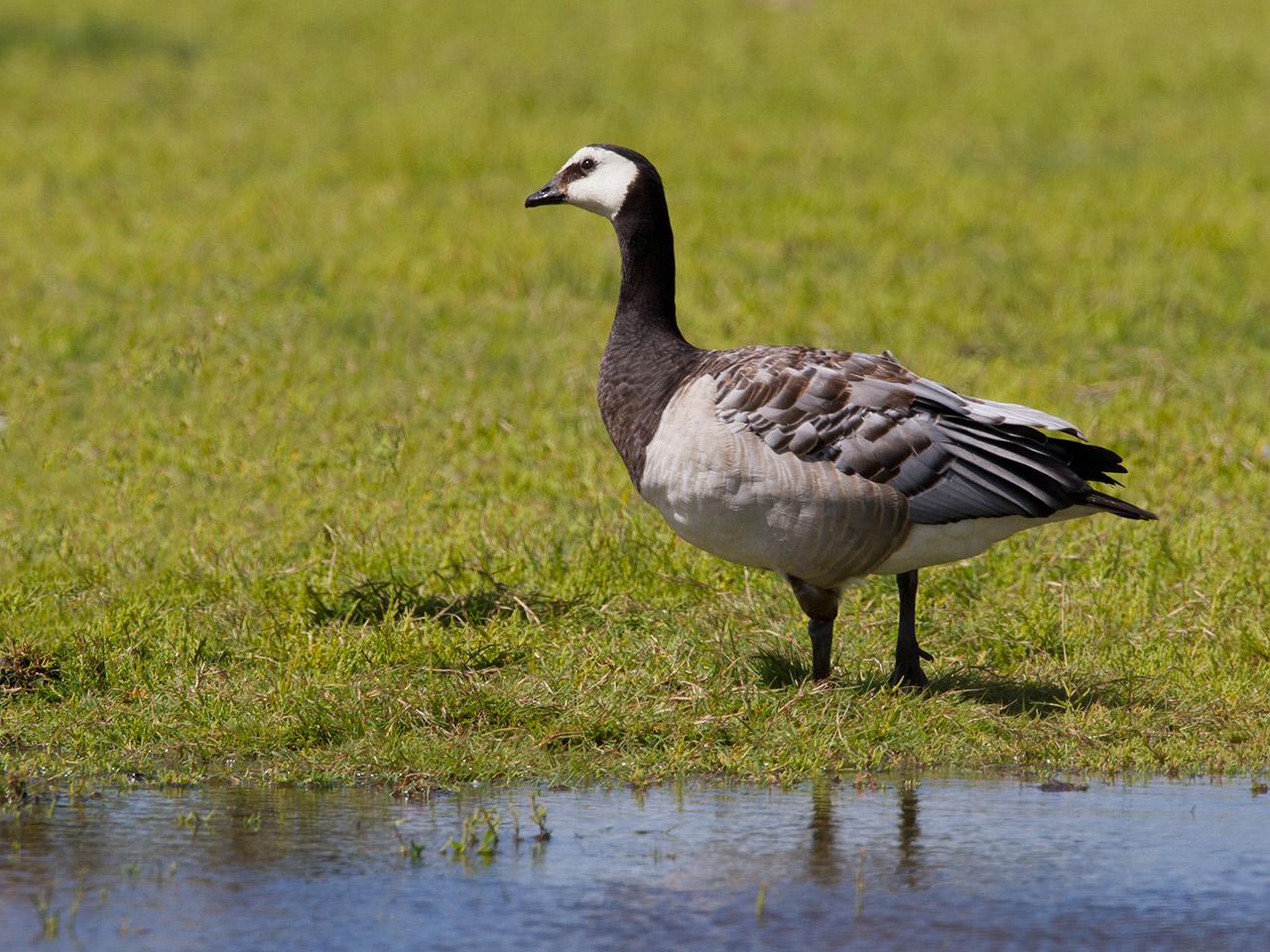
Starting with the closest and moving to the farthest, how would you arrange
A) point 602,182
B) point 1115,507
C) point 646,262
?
point 1115,507
point 646,262
point 602,182

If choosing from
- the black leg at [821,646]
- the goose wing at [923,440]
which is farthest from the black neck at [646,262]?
the black leg at [821,646]

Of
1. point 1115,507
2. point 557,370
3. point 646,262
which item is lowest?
point 1115,507

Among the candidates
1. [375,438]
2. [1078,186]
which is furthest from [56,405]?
[1078,186]

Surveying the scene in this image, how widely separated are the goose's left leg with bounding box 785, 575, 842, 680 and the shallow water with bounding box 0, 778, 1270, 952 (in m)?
1.04

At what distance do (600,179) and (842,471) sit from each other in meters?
1.96

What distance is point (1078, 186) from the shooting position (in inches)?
647

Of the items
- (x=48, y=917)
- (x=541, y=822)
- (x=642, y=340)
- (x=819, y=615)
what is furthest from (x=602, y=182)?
(x=48, y=917)

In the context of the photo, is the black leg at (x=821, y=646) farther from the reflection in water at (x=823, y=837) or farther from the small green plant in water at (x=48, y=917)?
the small green plant in water at (x=48, y=917)

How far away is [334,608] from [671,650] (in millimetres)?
1556

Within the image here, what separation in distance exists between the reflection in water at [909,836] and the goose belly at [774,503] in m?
1.01

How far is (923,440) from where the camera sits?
22.7 ft

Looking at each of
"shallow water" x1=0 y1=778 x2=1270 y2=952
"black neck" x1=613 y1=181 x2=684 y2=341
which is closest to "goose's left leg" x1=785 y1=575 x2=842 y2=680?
"shallow water" x1=0 y1=778 x2=1270 y2=952

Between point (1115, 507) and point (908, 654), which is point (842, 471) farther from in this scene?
point (1115, 507)

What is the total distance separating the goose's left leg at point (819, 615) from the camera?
23.3ft
